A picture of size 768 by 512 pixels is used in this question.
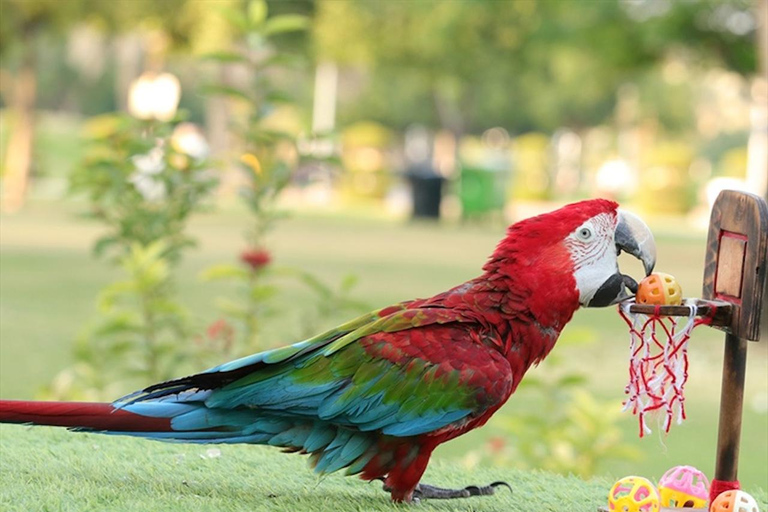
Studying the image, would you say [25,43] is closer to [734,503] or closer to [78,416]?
[78,416]

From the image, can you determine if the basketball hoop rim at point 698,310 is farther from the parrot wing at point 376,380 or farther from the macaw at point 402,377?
the parrot wing at point 376,380

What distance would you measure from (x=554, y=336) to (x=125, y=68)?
110ft

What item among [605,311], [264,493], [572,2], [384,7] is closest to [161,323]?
[264,493]

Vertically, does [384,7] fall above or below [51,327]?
above

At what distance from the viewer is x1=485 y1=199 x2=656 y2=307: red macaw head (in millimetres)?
1665

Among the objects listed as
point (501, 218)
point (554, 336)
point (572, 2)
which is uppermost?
point (572, 2)

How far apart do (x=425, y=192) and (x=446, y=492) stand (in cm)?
1253

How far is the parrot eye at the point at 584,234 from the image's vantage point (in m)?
1.67

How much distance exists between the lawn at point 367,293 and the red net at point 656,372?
0.35 ft

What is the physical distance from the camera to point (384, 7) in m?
14.2

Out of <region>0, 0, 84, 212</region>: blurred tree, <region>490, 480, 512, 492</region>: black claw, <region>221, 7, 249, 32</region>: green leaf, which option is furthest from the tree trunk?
<region>490, 480, 512, 492</region>: black claw

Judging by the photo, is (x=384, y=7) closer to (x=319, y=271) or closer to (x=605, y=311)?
(x=319, y=271)

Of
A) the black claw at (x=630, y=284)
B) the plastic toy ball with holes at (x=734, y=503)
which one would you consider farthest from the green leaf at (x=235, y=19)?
the plastic toy ball with holes at (x=734, y=503)

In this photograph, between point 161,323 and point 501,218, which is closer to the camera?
point 161,323
